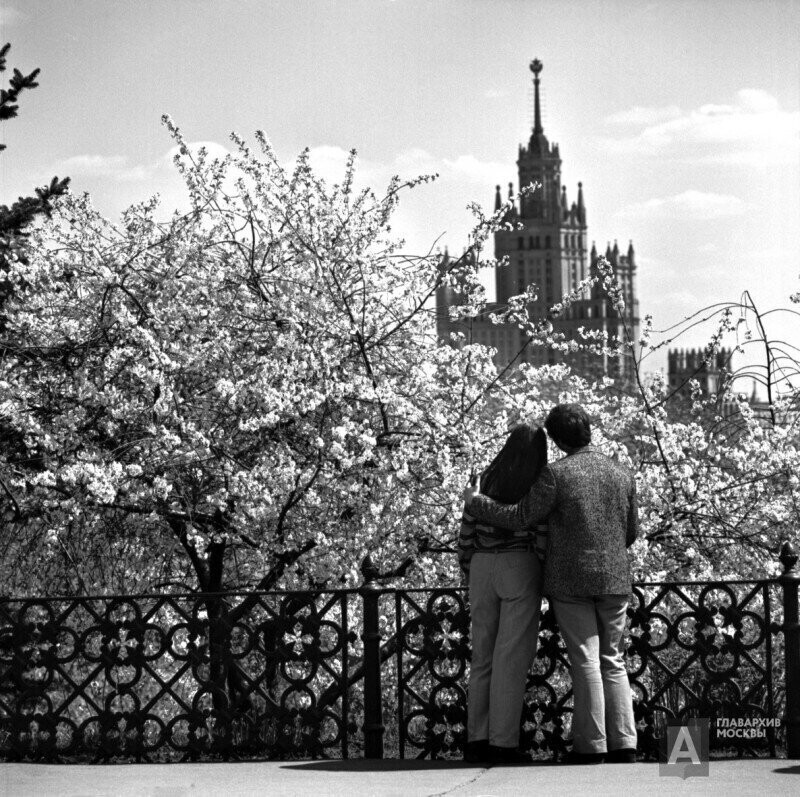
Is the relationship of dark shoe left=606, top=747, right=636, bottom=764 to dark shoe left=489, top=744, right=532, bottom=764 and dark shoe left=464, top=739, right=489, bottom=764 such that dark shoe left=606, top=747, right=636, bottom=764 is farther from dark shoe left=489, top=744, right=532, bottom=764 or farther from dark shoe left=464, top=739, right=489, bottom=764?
dark shoe left=464, top=739, right=489, bottom=764

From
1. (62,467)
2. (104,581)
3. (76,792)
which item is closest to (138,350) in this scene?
(62,467)

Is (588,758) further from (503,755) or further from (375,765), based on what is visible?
(375,765)

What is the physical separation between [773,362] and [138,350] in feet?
16.3

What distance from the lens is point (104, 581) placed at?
10.0 m

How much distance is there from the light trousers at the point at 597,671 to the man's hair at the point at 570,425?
0.76m

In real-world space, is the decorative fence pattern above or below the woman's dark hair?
below

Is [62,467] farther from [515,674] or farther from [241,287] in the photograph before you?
[515,674]

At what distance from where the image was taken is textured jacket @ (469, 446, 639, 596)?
6359 millimetres

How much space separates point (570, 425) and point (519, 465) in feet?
1.06

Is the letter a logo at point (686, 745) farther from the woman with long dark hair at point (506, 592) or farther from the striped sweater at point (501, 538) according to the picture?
the striped sweater at point (501, 538)

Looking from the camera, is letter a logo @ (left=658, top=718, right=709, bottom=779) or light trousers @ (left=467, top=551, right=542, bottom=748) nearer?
light trousers @ (left=467, top=551, right=542, bottom=748)

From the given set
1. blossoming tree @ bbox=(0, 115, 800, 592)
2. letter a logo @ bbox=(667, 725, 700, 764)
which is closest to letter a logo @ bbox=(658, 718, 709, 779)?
letter a logo @ bbox=(667, 725, 700, 764)

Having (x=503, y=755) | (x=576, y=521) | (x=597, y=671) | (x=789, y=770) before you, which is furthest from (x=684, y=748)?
(x=576, y=521)

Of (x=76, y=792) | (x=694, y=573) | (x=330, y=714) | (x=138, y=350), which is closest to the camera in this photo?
(x=76, y=792)
